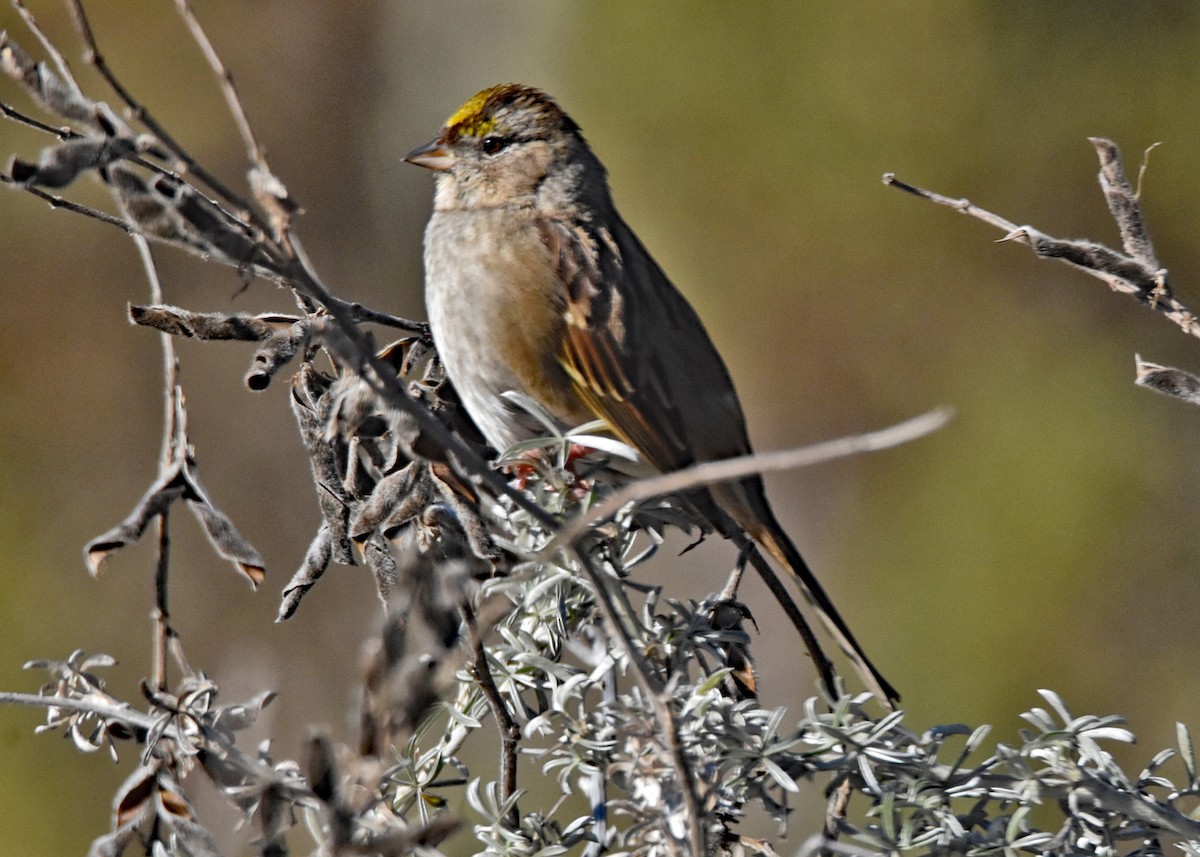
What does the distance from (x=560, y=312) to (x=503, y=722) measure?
1.25 metres

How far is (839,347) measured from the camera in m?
5.14

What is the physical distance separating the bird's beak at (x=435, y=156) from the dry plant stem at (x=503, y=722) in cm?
166

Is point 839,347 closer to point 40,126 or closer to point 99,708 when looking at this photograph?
point 40,126

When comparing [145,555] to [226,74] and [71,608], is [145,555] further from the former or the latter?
[226,74]

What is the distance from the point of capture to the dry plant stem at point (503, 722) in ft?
4.31

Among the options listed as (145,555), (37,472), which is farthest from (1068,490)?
(37,472)

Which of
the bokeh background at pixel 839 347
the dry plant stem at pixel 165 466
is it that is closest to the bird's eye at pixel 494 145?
the dry plant stem at pixel 165 466

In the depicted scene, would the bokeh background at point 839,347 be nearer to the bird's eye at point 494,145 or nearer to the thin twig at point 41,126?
the bird's eye at point 494,145

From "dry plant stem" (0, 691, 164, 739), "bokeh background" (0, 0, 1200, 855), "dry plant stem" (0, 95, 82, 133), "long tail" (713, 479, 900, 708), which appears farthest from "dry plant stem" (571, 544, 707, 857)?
"bokeh background" (0, 0, 1200, 855)

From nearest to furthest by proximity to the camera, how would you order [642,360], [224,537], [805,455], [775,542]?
[805,455], [224,537], [775,542], [642,360]

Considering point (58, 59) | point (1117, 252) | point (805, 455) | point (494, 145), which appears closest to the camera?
point (805, 455)

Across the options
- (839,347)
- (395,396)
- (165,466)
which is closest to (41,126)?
(165,466)

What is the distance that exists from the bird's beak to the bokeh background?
217 centimetres

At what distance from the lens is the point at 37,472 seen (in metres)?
4.73
